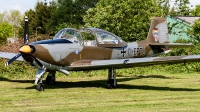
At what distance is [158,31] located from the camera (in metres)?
19.0

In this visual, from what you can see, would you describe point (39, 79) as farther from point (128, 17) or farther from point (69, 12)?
point (69, 12)

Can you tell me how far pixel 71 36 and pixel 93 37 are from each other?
93cm

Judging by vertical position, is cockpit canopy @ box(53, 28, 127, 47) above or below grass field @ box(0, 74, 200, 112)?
above

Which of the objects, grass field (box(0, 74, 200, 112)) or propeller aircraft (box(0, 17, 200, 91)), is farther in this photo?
propeller aircraft (box(0, 17, 200, 91))

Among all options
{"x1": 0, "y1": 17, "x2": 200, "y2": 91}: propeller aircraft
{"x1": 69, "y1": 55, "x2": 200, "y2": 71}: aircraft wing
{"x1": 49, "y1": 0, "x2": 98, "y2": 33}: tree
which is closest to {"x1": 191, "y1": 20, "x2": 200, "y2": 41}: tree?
{"x1": 0, "y1": 17, "x2": 200, "y2": 91}: propeller aircraft

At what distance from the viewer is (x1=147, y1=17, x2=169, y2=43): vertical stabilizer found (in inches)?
736

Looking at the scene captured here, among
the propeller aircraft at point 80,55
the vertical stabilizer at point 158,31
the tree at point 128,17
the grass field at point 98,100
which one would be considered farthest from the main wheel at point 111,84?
the tree at point 128,17

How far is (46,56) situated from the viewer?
512 inches

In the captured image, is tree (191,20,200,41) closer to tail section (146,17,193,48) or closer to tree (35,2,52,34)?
tail section (146,17,193,48)

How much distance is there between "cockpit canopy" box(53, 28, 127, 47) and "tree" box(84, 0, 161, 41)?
46.1 ft

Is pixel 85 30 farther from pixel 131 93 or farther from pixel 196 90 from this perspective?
pixel 196 90

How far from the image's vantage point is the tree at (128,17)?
97.5ft

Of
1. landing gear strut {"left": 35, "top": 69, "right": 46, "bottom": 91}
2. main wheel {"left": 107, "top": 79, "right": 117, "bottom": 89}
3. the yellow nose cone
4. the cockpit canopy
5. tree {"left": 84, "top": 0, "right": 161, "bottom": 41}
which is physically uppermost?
tree {"left": 84, "top": 0, "right": 161, "bottom": 41}

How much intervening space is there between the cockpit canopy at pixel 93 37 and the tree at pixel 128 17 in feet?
46.1
